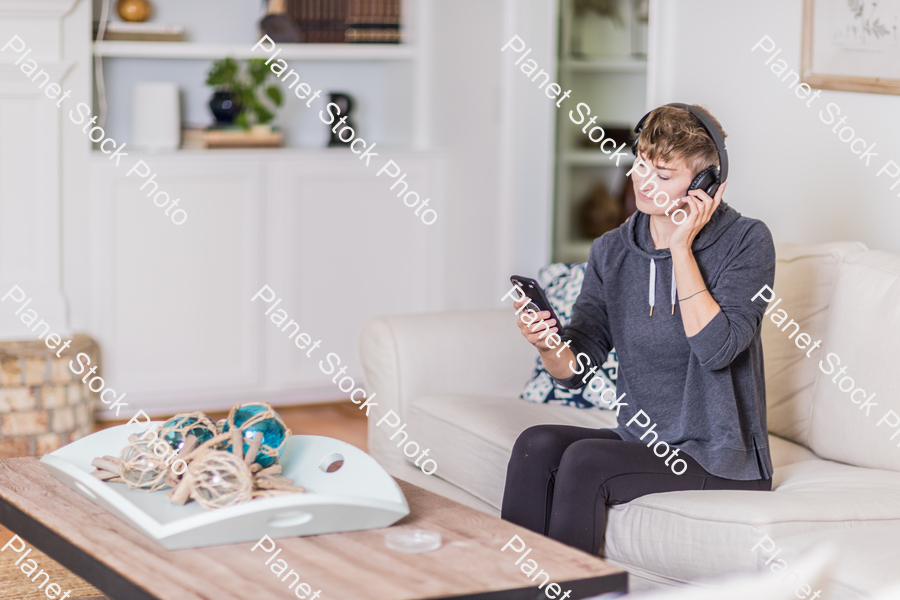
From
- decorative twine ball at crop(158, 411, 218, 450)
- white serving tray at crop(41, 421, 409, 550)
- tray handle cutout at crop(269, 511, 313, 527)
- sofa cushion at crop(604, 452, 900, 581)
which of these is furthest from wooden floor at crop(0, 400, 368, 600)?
sofa cushion at crop(604, 452, 900, 581)

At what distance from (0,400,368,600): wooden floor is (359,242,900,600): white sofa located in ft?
2.44

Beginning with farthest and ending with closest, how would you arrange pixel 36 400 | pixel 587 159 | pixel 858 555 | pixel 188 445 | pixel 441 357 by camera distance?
pixel 587 159
pixel 36 400
pixel 441 357
pixel 188 445
pixel 858 555

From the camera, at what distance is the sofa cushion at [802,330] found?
2.09 m

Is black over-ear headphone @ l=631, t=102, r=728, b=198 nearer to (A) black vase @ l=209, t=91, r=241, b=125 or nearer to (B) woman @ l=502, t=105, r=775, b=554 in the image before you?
(B) woman @ l=502, t=105, r=775, b=554

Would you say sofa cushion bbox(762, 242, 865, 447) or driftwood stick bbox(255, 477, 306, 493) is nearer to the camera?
driftwood stick bbox(255, 477, 306, 493)

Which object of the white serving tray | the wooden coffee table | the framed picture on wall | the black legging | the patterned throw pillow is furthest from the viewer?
the patterned throw pillow

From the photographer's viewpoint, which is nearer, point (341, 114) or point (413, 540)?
point (413, 540)

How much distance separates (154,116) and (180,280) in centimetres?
60

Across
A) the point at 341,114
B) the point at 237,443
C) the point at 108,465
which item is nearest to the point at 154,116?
the point at 341,114

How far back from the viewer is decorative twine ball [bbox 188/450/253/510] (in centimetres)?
146

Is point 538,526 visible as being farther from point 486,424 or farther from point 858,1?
point 858,1

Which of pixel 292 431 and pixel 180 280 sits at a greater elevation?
pixel 180 280

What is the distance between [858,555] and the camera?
146cm

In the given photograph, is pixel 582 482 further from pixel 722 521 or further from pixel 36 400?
pixel 36 400
